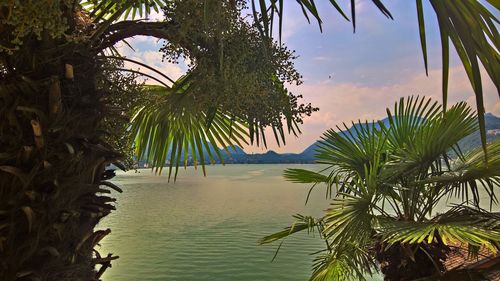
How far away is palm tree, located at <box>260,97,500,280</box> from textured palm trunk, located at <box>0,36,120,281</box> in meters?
1.61

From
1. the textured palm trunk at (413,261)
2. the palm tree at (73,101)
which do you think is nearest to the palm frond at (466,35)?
the palm tree at (73,101)

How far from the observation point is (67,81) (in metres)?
1.30

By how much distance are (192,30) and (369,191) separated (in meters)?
1.60

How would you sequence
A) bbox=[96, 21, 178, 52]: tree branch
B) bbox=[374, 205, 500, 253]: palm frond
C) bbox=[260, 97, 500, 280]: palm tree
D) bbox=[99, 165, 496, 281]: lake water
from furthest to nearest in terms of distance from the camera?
1. bbox=[99, 165, 496, 281]: lake water
2. bbox=[260, 97, 500, 280]: palm tree
3. bbox=[374, 205, 500, 253]: palm frond
4. bbox=[96, 21, 178, 52]: tree branch

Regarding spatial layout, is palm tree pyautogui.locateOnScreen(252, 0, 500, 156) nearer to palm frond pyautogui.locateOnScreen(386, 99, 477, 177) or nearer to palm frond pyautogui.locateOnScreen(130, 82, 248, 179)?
palm frond pyautogui.locateOnScreen(130, 82, 248, 179)

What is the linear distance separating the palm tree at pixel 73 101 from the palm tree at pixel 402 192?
1133mm

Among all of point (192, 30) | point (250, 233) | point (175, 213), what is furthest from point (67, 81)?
point (175, 213)

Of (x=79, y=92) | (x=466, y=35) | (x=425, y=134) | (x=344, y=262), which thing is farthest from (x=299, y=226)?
(x=466, y=35)

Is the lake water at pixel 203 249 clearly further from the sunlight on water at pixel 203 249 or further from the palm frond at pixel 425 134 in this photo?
the palm frond at pixel 425 134

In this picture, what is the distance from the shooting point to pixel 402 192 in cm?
279

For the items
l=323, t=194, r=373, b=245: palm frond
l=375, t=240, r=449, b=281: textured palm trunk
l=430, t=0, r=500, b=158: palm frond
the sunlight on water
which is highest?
l=430, t=0, r=500, b=158: palm frond

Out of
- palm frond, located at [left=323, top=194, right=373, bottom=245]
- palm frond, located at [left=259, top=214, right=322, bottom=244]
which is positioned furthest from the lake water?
palm frond, located at [left=323, top=194, right=373, bottom=245]

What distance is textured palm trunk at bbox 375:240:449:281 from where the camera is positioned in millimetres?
2635

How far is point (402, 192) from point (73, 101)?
7.62 ft
